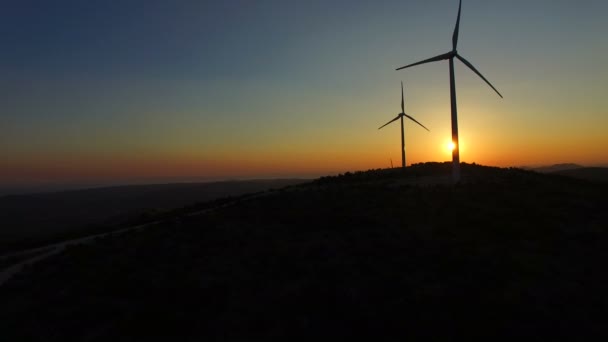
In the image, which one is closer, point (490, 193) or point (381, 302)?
point (381, 302)

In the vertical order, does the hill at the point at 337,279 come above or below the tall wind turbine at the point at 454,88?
below

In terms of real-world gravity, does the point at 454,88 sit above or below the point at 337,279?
above

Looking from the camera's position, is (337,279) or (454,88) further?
(454,88)

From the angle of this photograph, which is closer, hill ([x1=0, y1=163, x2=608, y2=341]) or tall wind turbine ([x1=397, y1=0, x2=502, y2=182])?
hill ([x1=0, y1=163, x2=608, y2=341])

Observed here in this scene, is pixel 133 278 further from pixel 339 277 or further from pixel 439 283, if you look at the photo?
pixel 439 283

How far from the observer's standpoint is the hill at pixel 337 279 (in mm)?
15641

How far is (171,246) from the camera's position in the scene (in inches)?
1113

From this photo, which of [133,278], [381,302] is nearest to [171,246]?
[133,278]

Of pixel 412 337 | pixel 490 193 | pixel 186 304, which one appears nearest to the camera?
pixel 412 337

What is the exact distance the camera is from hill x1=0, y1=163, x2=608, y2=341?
51.3 feet

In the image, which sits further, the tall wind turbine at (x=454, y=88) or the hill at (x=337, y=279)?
the tall wind turbine at (x=454, y=88)

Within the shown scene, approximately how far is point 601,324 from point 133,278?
2087 cm

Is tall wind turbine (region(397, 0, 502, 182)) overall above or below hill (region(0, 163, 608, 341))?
above

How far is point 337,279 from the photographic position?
19703mm
